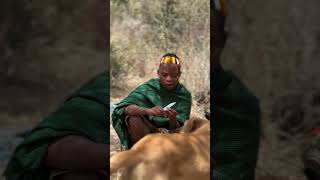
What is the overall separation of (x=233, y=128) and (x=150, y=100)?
1.98 feet

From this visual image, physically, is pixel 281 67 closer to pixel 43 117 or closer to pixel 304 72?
pixel 304 72

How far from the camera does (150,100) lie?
373cm

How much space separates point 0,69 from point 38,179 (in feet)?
2.50

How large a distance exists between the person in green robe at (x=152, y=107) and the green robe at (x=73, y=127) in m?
0.10

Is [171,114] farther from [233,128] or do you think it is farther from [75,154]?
[75,154]

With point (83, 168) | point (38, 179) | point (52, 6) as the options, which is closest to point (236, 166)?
point (83, 168)

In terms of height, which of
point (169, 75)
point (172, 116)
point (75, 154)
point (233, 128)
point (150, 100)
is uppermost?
point (169, 75)

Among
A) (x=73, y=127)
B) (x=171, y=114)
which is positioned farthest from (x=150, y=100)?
(x=73, y=127)

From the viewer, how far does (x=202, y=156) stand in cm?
375

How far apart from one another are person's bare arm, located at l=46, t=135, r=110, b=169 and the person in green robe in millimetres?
174

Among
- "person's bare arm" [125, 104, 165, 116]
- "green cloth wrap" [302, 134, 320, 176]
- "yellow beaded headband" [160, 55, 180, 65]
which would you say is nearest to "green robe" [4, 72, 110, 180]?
"person's bare arm" [125, 104, 165, 116]

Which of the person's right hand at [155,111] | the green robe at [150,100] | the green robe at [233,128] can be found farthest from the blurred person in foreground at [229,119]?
the person's right hand at [155,111]

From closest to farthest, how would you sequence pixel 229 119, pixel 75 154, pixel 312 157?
1. pixel 75 154
2. pixel 229 119
3. pixel 312 157

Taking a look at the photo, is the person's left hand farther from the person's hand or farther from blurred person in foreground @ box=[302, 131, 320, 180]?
blurred person in foreground @ box=[302, 131, 320, 180]
